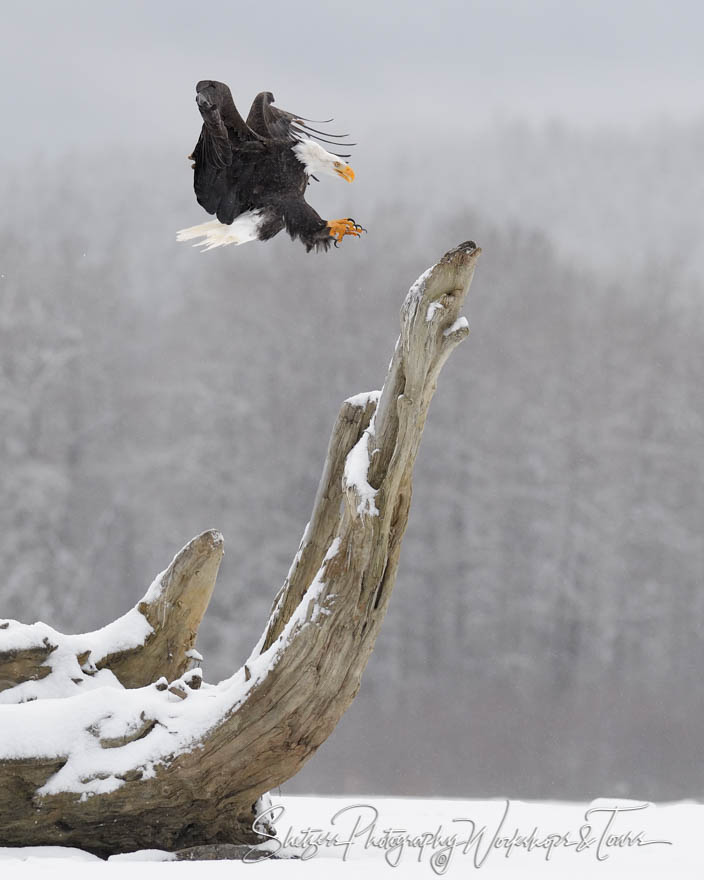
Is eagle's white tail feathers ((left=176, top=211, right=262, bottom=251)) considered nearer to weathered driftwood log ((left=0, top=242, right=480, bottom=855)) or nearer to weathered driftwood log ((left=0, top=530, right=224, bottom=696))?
weathered driftwood log ((left=0, top=242, right=480, bottom=855))

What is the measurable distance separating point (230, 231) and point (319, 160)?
385mm

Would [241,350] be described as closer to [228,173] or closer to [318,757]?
[318,757]

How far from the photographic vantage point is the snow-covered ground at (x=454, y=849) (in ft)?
9.30

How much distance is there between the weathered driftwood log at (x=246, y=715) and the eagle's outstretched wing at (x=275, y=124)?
66 cm

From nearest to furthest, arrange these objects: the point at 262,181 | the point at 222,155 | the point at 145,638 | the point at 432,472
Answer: the point at 222,155 → the point at 262,181 → the point at 145,638 → the point at 432,472

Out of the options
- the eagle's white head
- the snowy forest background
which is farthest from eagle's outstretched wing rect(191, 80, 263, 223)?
the snowy forest background

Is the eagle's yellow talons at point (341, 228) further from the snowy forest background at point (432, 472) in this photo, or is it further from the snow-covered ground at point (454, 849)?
the snowy forest background at point (432, 472)

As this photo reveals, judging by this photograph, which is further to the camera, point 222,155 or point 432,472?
point 432,472

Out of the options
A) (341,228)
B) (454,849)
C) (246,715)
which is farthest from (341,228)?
(454,849)

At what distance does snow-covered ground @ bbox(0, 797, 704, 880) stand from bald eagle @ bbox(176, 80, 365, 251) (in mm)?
1933

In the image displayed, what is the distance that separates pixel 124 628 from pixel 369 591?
1.12 m

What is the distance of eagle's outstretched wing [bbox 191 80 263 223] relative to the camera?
3201 millimetres

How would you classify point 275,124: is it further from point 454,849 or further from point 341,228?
point 454,849

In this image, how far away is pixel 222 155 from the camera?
3.30 m
